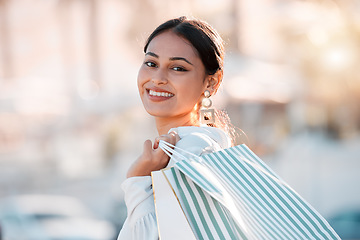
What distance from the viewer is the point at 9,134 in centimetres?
1677

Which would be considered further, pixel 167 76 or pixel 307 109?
pixel 307 109

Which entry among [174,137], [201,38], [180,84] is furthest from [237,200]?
[201,38]

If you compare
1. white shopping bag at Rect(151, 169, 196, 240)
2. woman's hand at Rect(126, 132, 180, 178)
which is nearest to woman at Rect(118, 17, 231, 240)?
woman's hand at Rect(126, 132, 180, 178)

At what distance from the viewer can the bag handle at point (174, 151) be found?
4.86ft

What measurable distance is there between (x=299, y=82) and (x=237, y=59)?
1847 millimetres

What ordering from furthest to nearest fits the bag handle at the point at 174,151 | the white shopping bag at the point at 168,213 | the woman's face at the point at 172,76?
the woman's face at the point at 172,76
the bag handle at the point at 174,151
the white shopping bag at the point at 168,213

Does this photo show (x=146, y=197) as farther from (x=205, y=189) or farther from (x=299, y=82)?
(x=299, y=82)

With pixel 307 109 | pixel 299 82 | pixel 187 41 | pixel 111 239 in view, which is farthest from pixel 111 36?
pixel 187 41

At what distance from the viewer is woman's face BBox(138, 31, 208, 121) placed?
1.76m

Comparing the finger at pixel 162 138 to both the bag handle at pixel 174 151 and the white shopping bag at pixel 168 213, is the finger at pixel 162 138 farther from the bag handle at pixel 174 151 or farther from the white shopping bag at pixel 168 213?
the white shopping bag at pixel 168 213

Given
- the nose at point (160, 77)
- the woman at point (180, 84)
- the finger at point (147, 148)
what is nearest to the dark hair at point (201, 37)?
the woman at point (180, 84)

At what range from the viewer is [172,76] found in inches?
69.6

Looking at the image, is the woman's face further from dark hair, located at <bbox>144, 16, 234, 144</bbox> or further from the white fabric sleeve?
the white fabric sleeve

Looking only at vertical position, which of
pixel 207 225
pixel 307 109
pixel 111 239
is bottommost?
pixel 111 239
